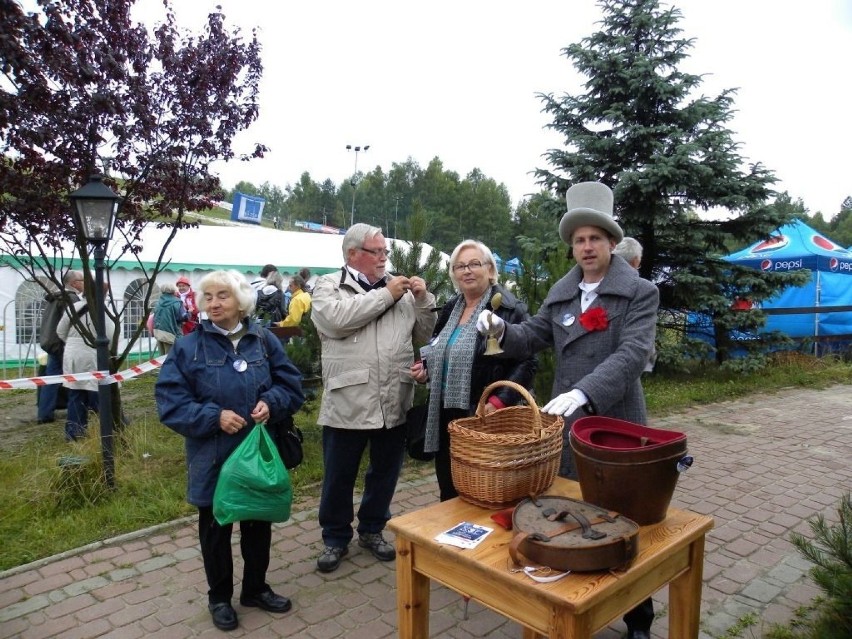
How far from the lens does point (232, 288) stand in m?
2.88

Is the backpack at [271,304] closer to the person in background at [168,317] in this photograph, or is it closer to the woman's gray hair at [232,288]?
the person in background at [168,317]

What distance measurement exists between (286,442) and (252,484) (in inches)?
14.4

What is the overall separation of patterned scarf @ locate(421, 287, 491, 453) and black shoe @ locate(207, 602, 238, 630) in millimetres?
1187

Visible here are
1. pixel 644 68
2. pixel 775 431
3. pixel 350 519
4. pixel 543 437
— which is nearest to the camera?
pixel 543 437

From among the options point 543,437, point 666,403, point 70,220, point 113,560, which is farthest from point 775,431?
point 70,220

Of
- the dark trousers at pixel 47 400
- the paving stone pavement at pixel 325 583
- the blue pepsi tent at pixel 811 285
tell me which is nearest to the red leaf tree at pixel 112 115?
the dark trousers at pixel 47 400

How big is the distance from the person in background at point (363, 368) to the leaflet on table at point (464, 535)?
4.47ft

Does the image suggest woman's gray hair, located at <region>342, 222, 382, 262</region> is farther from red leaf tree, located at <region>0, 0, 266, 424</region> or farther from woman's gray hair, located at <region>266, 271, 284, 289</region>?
woman's gray hair, located at <region>266, 271, 284, 289</region>

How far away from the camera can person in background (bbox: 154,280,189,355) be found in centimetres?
985

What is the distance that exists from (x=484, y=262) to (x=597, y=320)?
2.72 feet

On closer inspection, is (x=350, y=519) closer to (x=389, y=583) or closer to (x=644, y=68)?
(x=389, y=583)

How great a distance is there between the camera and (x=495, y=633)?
9.40ft

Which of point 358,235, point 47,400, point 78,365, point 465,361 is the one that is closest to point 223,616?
point 465,361

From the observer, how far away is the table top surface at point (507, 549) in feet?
5.22
